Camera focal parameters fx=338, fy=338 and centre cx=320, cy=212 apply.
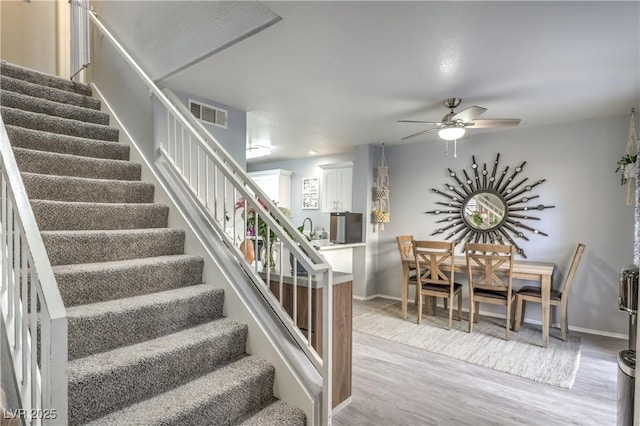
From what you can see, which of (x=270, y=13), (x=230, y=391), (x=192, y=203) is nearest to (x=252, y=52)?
(x=270, y=13)

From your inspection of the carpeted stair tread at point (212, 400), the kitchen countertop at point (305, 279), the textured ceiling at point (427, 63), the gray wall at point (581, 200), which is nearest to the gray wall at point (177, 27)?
the textured ceiling at point (427, 63)

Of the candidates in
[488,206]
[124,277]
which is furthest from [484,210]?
[124,277]

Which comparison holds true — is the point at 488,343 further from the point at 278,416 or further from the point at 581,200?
the point at 278,416

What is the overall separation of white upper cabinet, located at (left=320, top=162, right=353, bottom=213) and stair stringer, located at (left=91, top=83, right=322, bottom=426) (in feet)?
11.8

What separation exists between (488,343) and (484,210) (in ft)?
6.13

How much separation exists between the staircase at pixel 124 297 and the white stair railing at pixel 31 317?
25 cm

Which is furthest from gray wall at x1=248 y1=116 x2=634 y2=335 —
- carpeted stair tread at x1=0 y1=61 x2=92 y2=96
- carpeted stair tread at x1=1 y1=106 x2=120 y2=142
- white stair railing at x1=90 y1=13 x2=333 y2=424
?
carpeted stair tread at x1=0 y1=61 x2=92 y2=96

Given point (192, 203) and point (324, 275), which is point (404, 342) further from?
point (192, 203)

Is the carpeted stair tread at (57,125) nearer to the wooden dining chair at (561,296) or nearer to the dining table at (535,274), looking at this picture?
the dining table at (535,274)

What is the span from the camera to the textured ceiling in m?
1.93

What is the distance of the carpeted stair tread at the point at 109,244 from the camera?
76.4 inches

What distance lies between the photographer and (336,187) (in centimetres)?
609

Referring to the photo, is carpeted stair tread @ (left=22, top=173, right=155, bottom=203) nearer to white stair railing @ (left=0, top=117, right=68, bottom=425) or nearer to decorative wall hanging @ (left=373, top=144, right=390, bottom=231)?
white stair railing @ (left=0, top=117, right=68, bottom=425)

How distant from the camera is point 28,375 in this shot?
111cm
